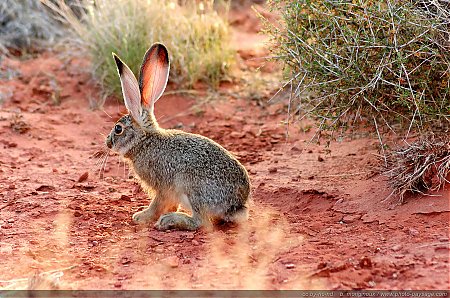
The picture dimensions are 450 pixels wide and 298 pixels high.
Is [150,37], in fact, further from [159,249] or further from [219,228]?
[159,249]

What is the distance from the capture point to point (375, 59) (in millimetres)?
5102

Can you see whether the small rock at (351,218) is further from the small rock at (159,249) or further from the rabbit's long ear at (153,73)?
the rabbit's long ear at (153,73)

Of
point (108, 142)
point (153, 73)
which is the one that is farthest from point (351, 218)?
point (108, 142)

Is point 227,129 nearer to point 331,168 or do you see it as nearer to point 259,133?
point 259,133

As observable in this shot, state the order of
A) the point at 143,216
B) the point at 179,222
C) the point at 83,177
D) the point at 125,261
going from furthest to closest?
the point at 83,177 → the point at 143,216 → the point at 179,222 → the point at 125,261

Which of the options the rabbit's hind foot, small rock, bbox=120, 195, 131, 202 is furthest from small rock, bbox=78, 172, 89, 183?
the rabbit's hind foot

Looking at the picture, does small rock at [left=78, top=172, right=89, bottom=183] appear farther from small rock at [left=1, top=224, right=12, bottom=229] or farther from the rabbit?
small rock at [left=1, top=224, right=12, bottom=229]

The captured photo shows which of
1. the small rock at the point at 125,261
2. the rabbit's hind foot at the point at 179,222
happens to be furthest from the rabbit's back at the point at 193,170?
the small rock at the point at 125,261

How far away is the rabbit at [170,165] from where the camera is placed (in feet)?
16.6

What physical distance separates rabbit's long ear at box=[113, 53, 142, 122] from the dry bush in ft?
5.92

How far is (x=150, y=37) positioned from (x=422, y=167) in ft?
13.5

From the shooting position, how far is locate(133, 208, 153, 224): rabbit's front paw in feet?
17.4

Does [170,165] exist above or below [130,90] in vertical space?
below

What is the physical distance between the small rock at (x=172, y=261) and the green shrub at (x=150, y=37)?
13.4 feet
